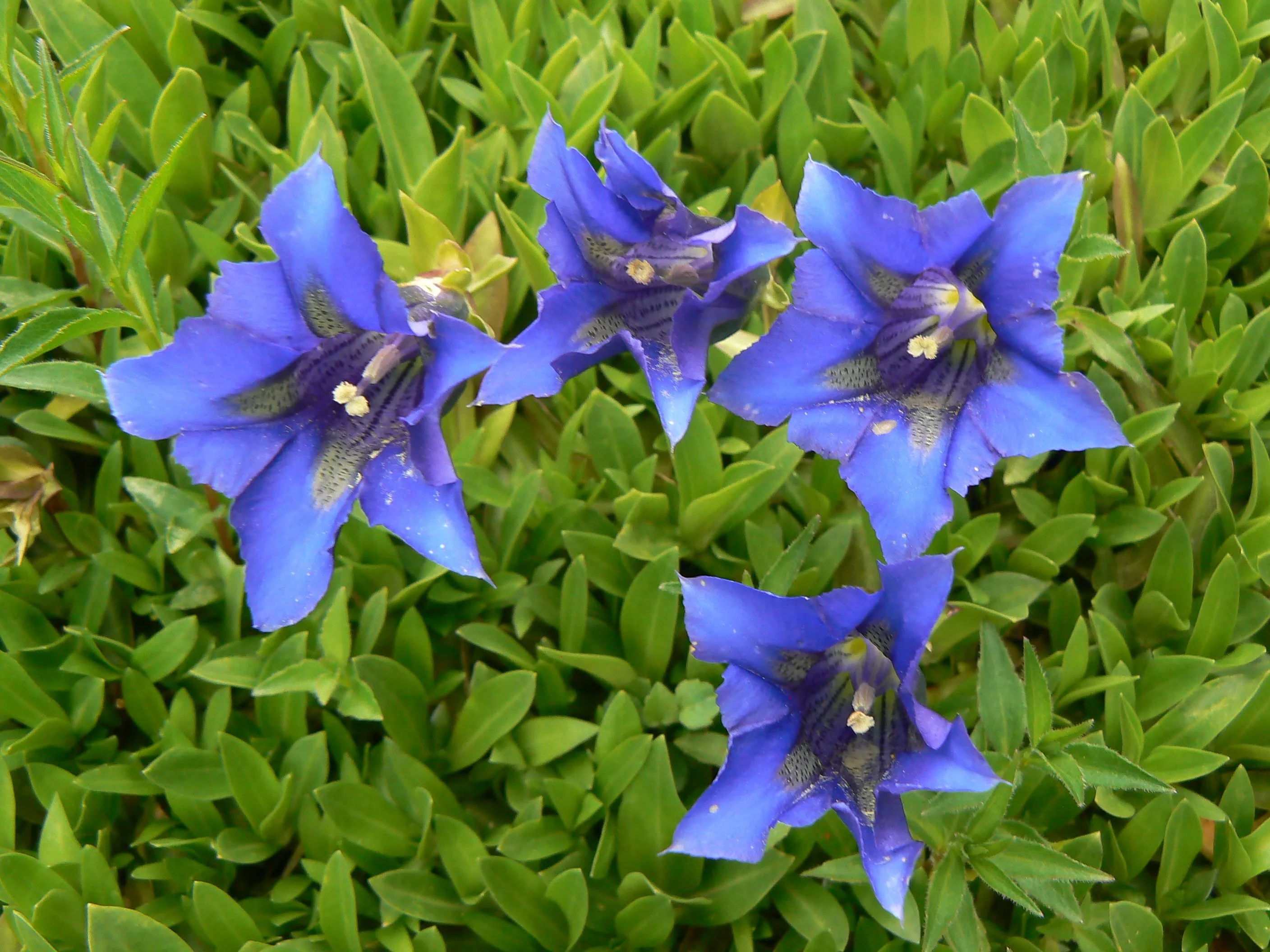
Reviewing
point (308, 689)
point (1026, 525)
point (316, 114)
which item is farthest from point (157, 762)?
point (1026, 525)

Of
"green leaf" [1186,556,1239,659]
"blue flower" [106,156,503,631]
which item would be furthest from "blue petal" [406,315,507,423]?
"green leaf" [1186,556,1239,659]

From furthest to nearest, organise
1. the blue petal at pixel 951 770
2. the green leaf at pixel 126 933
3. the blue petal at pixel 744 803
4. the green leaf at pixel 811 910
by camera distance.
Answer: the green leaf at pixel 811 910 < the green leaf at pixel 126 933 < the blue petal at pixel 744 803 < the blue petal at pixel 951 770

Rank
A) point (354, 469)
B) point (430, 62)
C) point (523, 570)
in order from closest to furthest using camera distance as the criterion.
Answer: point (354, 469) < point (523, 570) < point (430, 62)

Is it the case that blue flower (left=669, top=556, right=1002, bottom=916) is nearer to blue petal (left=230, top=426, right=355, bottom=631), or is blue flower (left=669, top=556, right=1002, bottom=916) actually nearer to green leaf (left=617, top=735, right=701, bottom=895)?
green leaf (left=617, top=735, right=701, bottom=895)

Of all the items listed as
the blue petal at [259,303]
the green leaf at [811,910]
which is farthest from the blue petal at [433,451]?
the green leaf at [811,910]

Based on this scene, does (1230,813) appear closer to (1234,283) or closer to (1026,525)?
(1026,525)

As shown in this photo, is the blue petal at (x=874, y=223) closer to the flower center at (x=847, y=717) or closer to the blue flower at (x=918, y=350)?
the blue flower at (x=918, y=350)
